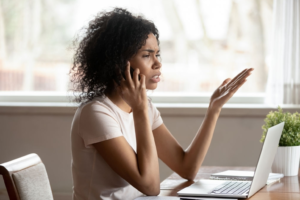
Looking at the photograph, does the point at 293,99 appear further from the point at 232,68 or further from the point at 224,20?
the point at 224,20

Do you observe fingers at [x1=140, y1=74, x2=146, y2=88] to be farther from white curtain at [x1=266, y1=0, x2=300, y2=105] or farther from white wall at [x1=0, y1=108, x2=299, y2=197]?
white curtain at [x1=266, y1=0, x2=300, y2=105]

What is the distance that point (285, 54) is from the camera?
261 cm

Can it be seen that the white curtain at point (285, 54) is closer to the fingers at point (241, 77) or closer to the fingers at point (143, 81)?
the fingers at point (241, 77)

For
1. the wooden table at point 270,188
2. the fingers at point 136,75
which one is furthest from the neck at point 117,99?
the wooden table at point 270,188

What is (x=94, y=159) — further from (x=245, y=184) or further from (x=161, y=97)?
(x=161, y=97)

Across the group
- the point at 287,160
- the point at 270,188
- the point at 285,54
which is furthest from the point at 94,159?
the point at 285,54

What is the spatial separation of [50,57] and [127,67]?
1.81 meters

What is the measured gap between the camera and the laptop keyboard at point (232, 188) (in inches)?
47.7

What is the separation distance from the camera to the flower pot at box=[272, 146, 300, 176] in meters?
1.51

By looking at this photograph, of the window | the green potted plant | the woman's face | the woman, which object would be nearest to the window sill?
the window

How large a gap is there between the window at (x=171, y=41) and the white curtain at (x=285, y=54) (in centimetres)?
20

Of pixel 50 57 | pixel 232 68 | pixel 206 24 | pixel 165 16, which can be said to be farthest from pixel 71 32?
pixel 232 68

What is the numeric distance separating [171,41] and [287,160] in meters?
1.62

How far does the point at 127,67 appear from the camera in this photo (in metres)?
1.44
